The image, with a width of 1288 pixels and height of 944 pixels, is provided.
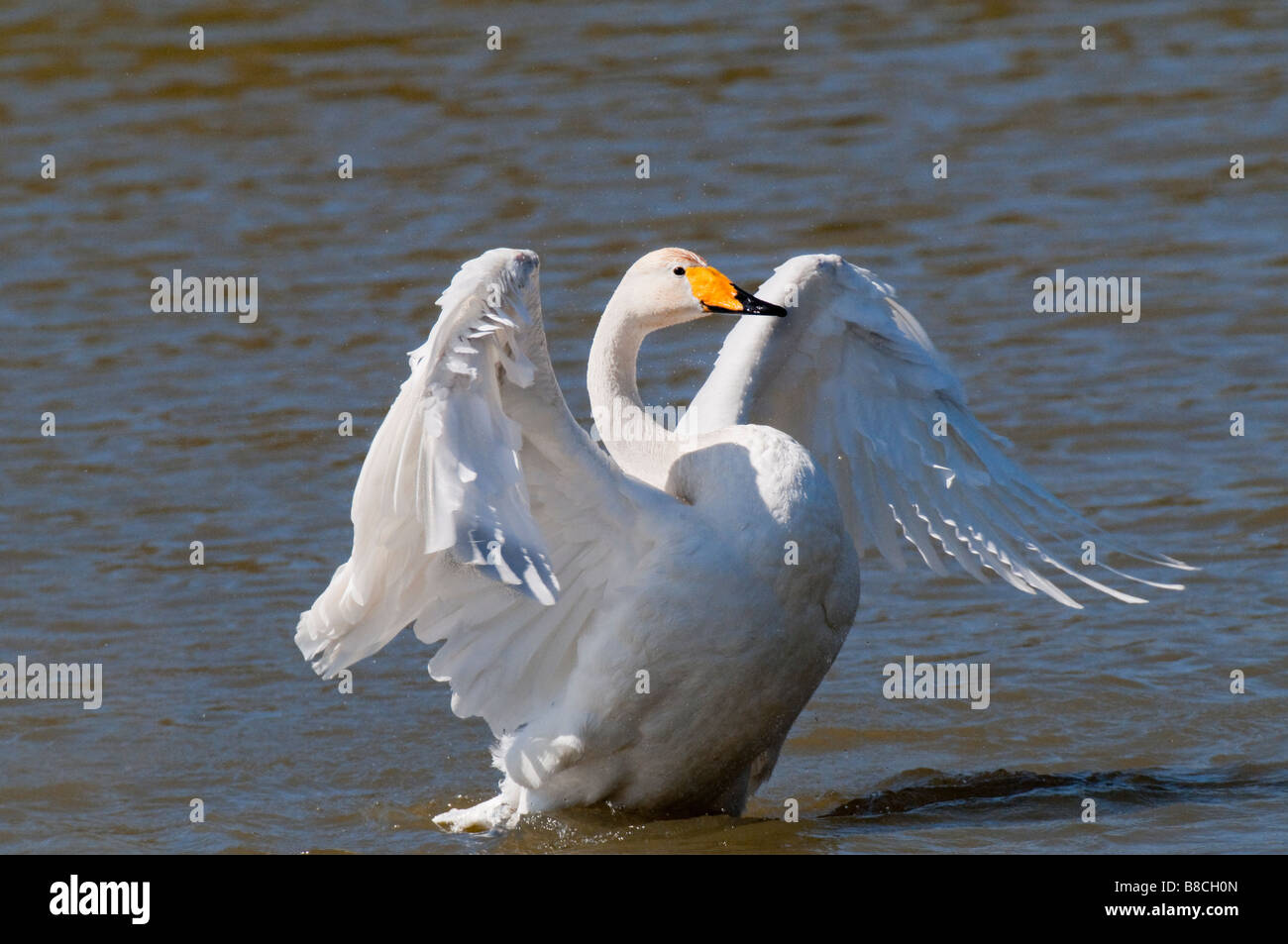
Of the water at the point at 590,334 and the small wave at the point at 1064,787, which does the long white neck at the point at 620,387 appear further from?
the small wave at the point at 1064,787

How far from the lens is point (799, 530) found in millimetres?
7586

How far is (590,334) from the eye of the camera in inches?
556

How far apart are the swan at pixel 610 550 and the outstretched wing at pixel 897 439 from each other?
121mm

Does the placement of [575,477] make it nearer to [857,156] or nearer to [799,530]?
[799,530]

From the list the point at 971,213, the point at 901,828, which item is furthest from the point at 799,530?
the point at 971,213

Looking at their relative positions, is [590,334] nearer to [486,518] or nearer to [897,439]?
→ [897,439]

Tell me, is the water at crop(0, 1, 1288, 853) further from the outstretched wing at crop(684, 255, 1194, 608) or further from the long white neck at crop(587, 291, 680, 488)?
the long white neck at crop(587, 291, 680, 488)

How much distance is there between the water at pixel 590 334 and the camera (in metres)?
9.08

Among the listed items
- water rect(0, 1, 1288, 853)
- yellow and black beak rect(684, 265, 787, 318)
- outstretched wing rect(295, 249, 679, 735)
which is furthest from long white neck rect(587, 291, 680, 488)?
water rect(0, 1, 1288, 853)

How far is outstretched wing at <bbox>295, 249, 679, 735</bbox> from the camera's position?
6746 millimetres

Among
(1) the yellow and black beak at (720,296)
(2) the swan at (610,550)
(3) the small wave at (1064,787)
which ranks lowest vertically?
(3) the small wave at (1064,787)

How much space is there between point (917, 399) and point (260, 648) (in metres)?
3.54

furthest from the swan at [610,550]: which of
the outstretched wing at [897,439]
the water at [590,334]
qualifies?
the water at [590,334]

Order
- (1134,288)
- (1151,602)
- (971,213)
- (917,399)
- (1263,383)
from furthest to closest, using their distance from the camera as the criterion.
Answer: (971,213) < (1134,288) < (1263,383) < (1151,602) < (917,399)
